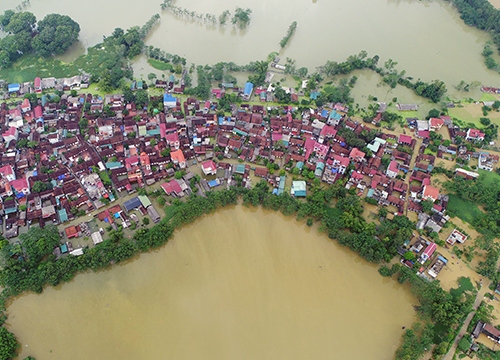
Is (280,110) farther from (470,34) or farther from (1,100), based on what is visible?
(470,34)

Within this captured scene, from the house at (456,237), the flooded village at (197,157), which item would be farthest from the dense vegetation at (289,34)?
the house at (456,237)

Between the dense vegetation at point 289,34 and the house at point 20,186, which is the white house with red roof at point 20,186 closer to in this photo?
the house at point 20,186

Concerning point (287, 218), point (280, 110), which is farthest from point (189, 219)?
point (280, 110)

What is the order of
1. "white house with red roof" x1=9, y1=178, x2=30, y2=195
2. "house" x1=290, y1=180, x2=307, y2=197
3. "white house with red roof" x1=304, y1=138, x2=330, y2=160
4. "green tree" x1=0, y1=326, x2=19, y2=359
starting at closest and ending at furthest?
"green tree" x1=0, y1=326, x2=19, y2=359 → "white house with red roof" x1=9, y1=178, x2=30, y2=195 → "house" x1=290, y1=180, x2=307, y2=197 → "white house with red roof" x1=304, y1=138, x2=330, y2=160

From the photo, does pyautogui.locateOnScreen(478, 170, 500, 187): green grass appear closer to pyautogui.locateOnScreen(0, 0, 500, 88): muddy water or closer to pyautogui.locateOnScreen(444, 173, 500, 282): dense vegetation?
pyautogui.locateOnScreen(444, 173, 500, 282): dense vegetation

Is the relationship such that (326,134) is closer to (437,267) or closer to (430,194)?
(430,194)

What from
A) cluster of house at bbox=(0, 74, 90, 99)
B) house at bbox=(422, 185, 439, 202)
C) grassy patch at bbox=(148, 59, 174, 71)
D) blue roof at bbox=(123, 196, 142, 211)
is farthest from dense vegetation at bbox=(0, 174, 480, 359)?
grassy patch at bbox=(148, 59, 174, 71)
